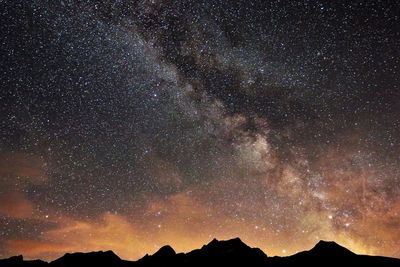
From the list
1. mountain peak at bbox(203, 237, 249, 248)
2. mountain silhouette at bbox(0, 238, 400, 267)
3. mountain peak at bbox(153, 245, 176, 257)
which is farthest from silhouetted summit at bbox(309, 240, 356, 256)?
mountain peak at bbox(153, 245, 176, 257)

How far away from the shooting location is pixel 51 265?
24422 millimetres

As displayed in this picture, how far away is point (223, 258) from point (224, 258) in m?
0.08

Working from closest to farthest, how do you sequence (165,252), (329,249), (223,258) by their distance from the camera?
(329,249) < (223,258) < (165,252)

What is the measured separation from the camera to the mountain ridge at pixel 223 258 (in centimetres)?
1939

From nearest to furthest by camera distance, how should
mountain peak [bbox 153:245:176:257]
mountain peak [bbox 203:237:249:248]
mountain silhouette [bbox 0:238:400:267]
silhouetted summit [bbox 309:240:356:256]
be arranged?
mountain silhouette [bbox 0:238:400:267]
silhouetted summit [bbox 309:240:356:256]
mountain peak [bbox 203:237:249:248]
mountain peak [bbox 153:245:176:257]

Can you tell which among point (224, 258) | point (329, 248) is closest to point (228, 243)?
point (224, 258)

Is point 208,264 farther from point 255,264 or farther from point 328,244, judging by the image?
point 328,244

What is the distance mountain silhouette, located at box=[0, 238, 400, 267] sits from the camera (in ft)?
63.4

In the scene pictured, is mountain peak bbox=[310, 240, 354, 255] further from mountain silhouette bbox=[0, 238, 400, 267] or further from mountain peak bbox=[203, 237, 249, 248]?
mountain peak bbox=[203, 237, 249, 248]

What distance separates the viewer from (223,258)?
22.5m

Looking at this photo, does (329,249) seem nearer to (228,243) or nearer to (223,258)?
(223,258)

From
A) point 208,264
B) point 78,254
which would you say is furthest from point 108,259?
point 208,264

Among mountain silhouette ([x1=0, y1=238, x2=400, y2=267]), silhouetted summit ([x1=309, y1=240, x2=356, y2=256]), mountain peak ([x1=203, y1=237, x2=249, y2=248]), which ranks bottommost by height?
mountain silhouette ([x1=0, y1=238, x2=400, y2=267])

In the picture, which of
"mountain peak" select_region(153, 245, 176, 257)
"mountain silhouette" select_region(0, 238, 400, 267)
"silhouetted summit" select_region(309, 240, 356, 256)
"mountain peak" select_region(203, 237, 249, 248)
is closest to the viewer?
"mountain silhouette" select_region(0, 238, 400, 267)
